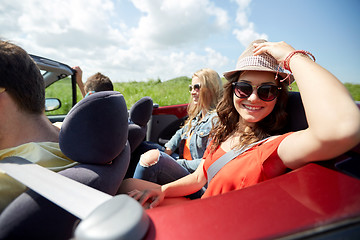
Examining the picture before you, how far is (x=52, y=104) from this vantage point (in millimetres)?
2896

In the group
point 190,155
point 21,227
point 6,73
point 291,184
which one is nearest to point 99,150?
point 21,227

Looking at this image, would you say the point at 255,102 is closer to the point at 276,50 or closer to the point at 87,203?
the point at 276,50

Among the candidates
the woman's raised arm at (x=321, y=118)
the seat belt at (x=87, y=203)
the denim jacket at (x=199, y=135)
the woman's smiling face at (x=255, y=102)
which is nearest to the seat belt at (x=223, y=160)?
the woman's smiling face at (x=255, y=102)

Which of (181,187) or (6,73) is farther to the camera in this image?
(181,187)

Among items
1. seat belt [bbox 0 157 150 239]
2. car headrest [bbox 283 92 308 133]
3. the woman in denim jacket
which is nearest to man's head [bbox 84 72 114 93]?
the woman in denim jacket

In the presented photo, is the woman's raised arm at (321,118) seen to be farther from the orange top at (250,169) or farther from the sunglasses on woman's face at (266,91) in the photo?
the sunglasses on woman's face at (266,91)

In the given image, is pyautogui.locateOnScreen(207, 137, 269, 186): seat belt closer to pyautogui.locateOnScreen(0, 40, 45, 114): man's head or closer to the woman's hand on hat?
the woman's hand on hat

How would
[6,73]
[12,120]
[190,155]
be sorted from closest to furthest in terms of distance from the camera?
[6,73] → [12,120] → [190,155]

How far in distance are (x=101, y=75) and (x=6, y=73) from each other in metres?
2.02

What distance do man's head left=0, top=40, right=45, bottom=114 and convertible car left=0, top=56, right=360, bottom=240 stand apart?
0.35m

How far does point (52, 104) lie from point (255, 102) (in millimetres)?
2621

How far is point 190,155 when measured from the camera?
2.75 m

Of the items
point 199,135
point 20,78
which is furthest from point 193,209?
point 199,135

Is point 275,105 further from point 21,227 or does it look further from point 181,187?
point 21,227
